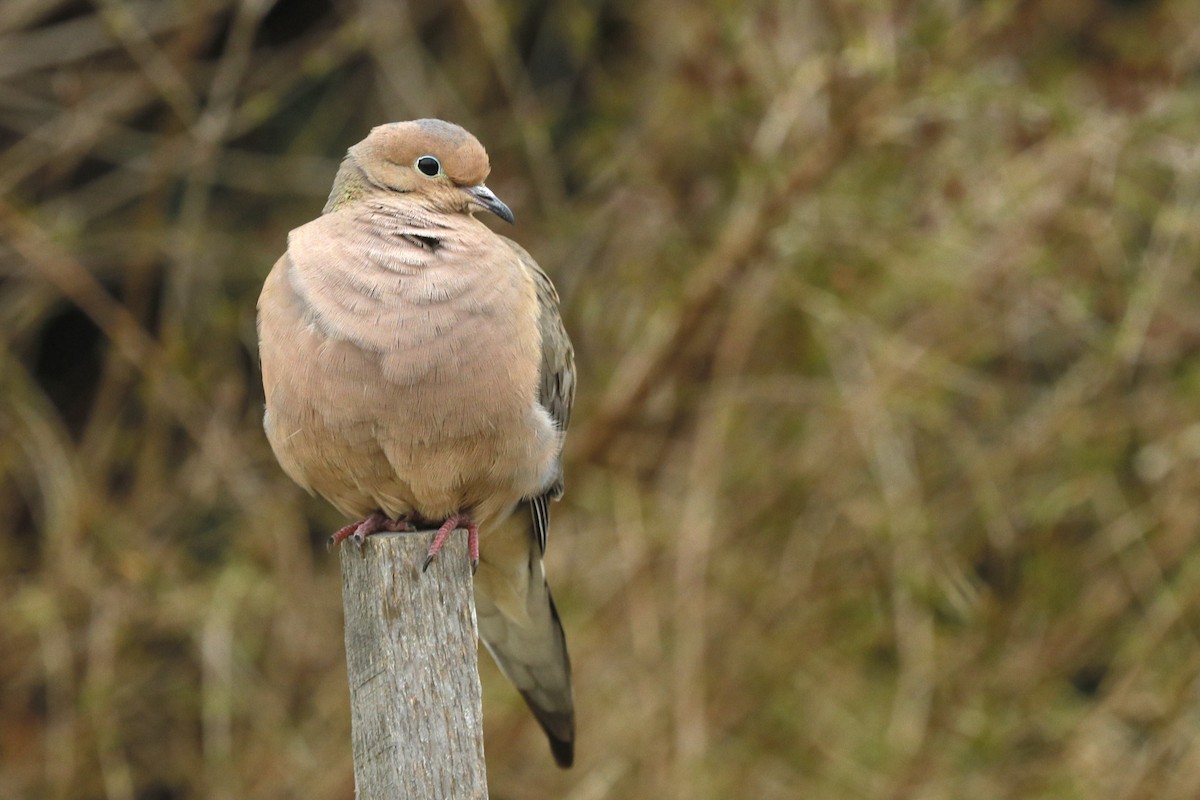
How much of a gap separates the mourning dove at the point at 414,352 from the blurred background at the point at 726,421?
1.56 meters

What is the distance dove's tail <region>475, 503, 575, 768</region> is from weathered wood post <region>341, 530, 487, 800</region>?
88 cm

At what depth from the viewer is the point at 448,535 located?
7.66ft

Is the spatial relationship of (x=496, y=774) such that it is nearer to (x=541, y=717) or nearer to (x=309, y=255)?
(x=541, y=717)

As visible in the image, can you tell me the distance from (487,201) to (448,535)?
0.82 metres

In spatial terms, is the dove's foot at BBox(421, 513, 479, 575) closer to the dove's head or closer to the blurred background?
the dove's head

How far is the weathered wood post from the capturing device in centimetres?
201

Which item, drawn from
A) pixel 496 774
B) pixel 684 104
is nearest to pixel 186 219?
pixel 684 104

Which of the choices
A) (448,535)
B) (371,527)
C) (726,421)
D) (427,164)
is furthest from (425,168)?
(726,421)

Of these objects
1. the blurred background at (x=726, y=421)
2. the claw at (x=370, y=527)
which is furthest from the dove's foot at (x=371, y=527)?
the blurred background at (x=726, y=421)

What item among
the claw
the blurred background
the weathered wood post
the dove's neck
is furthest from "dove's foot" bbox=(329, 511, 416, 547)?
the blurred background

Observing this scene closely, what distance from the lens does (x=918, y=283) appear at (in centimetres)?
442

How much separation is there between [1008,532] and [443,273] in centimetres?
271

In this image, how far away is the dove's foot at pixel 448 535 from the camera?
2.17 meters

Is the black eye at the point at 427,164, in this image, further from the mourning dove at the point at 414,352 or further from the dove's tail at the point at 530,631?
the dove's tail at the point at 530,631
